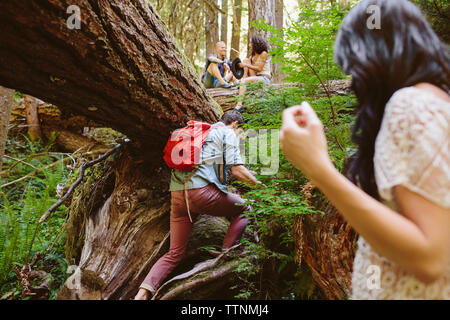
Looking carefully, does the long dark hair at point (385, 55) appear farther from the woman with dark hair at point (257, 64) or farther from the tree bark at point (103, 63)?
the woman with dark hair at point (257, 64)

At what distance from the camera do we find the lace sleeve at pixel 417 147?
0.73m

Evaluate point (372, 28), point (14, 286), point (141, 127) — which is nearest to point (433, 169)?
point (372, 28)

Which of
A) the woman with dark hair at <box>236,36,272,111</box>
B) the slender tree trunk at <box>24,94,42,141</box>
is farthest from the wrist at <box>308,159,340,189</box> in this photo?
the slender tree trunk at <box>24,94,42,141</box>

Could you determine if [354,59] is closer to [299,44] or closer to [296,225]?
[299,44]

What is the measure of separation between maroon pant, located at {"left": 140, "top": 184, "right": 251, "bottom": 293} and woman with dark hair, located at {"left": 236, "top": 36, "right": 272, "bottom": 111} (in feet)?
10.6

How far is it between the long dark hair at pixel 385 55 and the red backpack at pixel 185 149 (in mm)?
2220

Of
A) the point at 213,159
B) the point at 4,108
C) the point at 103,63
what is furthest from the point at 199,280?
the point at 4,108

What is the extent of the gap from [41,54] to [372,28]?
211 cm

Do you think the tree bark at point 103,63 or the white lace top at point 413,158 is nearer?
the white lace top at point 413,158

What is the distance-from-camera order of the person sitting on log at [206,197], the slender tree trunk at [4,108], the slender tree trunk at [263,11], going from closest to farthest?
the person sitting on log at [206,197] < the slender tree trunk at [4,108] < the slender tree trunk at [263,11]

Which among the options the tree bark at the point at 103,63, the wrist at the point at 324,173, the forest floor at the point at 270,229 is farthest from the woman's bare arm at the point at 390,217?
the tree bark at the point at 103,63

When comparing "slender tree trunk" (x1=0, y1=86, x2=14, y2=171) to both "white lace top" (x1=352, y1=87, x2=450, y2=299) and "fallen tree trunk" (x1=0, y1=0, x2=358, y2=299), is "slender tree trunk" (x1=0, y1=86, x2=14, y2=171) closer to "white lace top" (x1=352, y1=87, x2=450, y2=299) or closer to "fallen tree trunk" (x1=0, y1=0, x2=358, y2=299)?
"fallen tree trunk" (x1=0, y1=0, x2=358, y2=299)

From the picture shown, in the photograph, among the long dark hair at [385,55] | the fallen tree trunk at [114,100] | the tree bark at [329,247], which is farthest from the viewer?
the tree bark at [329,247]

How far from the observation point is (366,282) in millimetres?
975
